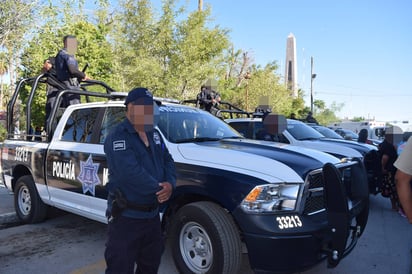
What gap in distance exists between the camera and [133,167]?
7.89 feet

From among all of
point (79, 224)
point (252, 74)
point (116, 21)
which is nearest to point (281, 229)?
point (79, 224)

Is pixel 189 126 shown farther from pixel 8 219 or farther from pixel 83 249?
pixel 8 219

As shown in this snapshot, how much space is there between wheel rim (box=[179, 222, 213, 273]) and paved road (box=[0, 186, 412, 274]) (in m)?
0.50

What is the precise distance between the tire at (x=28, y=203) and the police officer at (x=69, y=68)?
135cm

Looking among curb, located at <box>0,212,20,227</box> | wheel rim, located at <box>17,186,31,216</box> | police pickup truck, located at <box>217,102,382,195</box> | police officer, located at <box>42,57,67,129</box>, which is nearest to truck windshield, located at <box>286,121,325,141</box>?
police pickup truck, located at <box>217,102,382,195</box>

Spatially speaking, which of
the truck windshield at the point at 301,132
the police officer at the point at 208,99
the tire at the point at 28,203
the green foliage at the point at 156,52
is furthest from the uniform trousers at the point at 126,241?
the green foliage at the point at 156,52

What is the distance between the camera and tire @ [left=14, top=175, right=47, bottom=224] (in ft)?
17.9

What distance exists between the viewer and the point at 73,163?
4.60 meters

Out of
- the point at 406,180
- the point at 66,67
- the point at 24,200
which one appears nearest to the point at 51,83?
the point at 66,67

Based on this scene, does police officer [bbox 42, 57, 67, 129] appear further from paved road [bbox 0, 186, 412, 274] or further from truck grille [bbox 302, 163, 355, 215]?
truck grille [bbox 302, 163, 355, 215]

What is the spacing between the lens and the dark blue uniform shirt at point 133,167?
7.94 feet

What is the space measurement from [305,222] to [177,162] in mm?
1341

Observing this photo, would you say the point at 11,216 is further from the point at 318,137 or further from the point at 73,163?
the point at 318,137

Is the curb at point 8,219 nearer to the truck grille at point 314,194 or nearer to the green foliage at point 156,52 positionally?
the truck grille at point 314,194
